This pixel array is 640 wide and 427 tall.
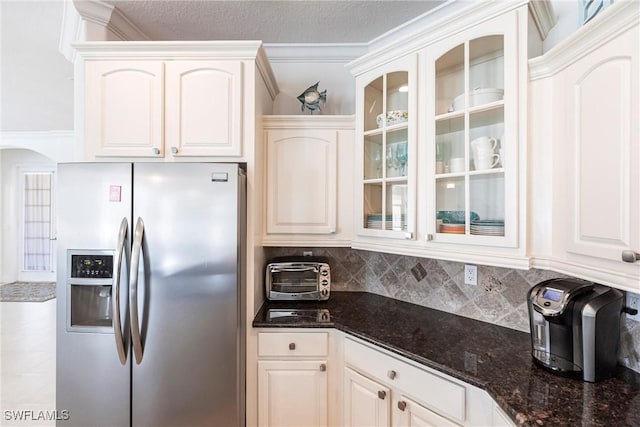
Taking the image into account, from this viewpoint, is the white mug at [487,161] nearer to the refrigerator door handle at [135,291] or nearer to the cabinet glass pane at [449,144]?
the cabinet glass pane at [449,144]

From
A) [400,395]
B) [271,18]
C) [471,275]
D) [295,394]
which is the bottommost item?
[295,394]

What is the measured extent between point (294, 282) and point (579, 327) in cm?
145

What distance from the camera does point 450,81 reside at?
1.58m

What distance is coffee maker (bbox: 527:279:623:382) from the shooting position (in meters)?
1.12

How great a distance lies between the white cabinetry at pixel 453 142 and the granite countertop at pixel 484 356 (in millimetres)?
392

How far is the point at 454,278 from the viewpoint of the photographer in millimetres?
1895

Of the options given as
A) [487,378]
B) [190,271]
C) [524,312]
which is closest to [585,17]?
[524,312]

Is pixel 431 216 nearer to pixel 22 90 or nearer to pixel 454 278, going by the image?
pixel 454 278

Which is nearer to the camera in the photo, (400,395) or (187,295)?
(400,395)

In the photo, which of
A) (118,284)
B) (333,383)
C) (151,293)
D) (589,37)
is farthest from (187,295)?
(589,37)

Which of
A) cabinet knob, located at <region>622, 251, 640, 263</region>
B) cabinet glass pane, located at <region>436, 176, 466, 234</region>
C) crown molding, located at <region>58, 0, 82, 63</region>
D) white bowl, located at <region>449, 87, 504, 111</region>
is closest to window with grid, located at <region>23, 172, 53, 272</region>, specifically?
crown molding, located at <region>58, 0, 82, 63</region>

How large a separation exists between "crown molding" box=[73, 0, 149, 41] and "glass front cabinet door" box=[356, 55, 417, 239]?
5.26 ft

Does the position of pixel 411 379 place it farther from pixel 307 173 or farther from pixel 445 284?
pixel 307 173

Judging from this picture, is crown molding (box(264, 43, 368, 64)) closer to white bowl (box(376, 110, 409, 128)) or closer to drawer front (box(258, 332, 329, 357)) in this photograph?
white bowl (box(376, 110, 409, 128))
